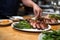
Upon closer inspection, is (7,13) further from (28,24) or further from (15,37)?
(15,37)

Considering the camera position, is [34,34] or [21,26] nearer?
[34,34]

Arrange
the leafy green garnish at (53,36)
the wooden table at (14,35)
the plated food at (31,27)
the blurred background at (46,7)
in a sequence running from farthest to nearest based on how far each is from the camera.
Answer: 1. the blurred background at (46,7)
2. the plated food at (31,27)
3. the wooden table at (14,35)
4. the leafy green garnish at (53,36)

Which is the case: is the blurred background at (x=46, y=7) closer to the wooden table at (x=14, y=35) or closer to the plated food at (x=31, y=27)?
the plated food at (x=31, y=27)

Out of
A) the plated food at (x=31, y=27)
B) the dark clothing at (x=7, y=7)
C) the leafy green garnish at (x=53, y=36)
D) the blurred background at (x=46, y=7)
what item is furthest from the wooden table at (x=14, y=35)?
the blurred background at (x=46, y=7)

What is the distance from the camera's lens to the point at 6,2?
7.08 feet

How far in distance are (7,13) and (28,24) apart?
32.2 inches

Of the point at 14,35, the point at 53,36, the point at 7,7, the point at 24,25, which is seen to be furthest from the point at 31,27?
the point at 7,7

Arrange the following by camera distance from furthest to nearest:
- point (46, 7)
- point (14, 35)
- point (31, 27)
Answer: point (46, 7) < point (31, 27) < point (14, 35)

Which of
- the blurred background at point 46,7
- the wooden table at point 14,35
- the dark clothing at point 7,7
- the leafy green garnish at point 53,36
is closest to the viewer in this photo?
the leafy green garnish at point 53,36

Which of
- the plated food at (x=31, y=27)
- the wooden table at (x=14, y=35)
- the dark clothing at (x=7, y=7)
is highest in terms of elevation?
the dark clothing at (x=7, y=7)

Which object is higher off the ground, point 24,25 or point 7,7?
point 7,7

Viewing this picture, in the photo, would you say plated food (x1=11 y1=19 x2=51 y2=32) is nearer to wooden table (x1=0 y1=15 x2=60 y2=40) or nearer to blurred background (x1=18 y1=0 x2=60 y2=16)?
wooden table (x1=0 y1=15 x2=60 y2=40)

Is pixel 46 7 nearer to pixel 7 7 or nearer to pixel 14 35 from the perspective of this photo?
pixel 7 7

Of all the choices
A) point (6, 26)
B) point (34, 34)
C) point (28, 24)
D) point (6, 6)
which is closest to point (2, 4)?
point (6, 6)
